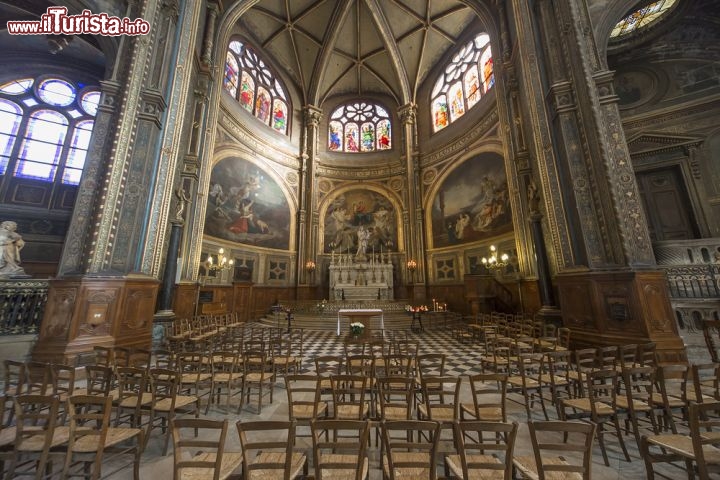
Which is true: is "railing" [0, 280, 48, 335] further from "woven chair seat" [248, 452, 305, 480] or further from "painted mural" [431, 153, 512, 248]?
"painted mural" [431, 153, 512, 248]

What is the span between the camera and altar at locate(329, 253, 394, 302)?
56.8 ft

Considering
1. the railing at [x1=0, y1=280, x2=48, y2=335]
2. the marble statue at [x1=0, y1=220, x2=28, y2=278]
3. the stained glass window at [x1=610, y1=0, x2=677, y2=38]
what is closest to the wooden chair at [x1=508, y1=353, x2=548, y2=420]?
the railing at [x1=0, y1=280, x2=48, y2=335]

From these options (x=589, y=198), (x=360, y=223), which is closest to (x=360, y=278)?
(x=360, y=223)

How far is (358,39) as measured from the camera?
2031cm

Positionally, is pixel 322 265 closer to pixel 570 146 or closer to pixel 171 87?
pixel 171 87

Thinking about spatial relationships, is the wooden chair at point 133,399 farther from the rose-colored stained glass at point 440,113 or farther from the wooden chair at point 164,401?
the rose-colored stained glass at point 440,113

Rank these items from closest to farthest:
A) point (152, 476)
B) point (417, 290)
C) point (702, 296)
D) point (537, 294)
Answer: point (152, 476)
point (702, 296)
point (537, 294)
point (417, 290)

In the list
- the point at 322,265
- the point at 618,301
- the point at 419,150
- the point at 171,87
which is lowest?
the point at 618,301

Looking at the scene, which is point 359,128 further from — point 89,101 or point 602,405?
point 602,405

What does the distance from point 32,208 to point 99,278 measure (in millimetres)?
10141

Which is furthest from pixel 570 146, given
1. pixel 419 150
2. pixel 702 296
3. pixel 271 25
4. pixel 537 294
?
pixel 271 25

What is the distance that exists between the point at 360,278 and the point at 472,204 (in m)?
8.10

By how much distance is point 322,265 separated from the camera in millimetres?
19312

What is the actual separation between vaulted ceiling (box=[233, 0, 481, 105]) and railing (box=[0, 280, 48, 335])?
18444mm
